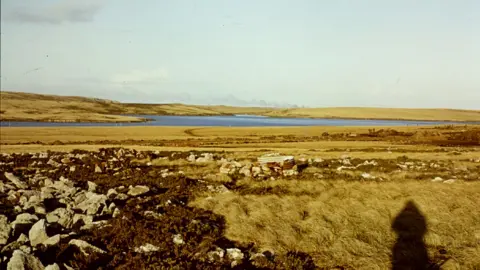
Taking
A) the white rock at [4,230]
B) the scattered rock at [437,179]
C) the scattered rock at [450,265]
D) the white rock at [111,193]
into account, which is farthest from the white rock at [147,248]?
the scattered rock at [437,179]

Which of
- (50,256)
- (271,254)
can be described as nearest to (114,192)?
(50,256)

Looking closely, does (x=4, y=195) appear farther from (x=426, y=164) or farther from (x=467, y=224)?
(x=426, y=164)

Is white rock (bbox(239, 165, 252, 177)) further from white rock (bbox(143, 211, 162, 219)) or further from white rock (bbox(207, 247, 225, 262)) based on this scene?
white rock (bbox(207, 247, 225, 262))

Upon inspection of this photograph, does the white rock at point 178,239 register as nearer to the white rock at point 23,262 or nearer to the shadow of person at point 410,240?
the white rock at point 23,262

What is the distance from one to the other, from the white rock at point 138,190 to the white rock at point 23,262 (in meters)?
6.97

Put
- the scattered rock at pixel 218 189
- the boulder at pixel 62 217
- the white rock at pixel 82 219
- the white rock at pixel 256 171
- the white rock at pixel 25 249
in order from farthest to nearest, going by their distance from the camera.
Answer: the white rock at pixel 256 171 < the scattered rock at pixel 218 189 < the white rock at pixel 82 219 < the boulder at pixel 62 217 < the white rock at pixel 25 249

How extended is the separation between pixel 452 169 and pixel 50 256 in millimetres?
20562

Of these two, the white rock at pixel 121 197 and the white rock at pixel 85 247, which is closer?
the white rock at pixel 85 247

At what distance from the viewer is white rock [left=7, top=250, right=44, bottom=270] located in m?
8.34

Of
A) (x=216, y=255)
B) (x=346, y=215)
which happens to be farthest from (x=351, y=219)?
(x=216, y=255)

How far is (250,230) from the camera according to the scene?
11734mm

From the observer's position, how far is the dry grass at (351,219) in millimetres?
10547

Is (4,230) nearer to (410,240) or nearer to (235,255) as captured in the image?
(235,255)

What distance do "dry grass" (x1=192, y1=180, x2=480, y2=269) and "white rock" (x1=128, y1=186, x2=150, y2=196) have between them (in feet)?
8.08
